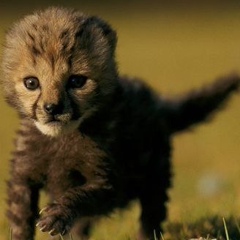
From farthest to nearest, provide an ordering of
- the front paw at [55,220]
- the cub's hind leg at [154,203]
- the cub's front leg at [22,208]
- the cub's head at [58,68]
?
the cub's hind leg at [154,203] < the cub's front leg at [22,208] < the cub's head at [58,68] < the front paw at [55,220]

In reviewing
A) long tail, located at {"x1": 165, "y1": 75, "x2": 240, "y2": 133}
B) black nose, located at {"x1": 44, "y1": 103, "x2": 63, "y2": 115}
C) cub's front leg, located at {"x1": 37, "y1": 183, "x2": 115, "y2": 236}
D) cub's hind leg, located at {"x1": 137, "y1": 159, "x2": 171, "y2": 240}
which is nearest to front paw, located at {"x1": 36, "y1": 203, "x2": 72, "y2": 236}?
cub's front leg, located at {"x1": 37, "y1": 183, "x2": 115, "y2": 236}

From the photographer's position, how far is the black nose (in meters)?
5.08

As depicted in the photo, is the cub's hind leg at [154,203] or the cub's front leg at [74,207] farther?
the cub's hind leg at [154,203]

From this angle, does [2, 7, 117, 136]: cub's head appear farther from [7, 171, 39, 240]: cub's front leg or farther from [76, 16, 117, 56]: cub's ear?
[7, 171, 39, 240]: cub's front leg

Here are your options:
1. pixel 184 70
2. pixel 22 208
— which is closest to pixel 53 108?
pixel 22 208

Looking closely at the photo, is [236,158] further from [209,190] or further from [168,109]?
[168,109]

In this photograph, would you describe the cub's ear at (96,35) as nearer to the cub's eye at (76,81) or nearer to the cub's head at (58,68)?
the cub's head at (58,68)

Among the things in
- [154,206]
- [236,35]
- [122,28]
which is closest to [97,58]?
[154,206]

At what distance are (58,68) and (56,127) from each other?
0.28 m

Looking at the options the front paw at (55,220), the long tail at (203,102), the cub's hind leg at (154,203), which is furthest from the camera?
the long tail at (203,102)

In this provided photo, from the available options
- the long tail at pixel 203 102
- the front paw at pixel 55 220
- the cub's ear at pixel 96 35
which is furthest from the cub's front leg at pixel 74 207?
the long tail at pixel 203 102

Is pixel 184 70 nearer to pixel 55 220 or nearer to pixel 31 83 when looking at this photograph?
pixel 31 83

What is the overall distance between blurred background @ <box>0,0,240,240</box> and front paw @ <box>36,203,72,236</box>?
749 millimetres

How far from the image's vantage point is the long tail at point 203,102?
262 inches
